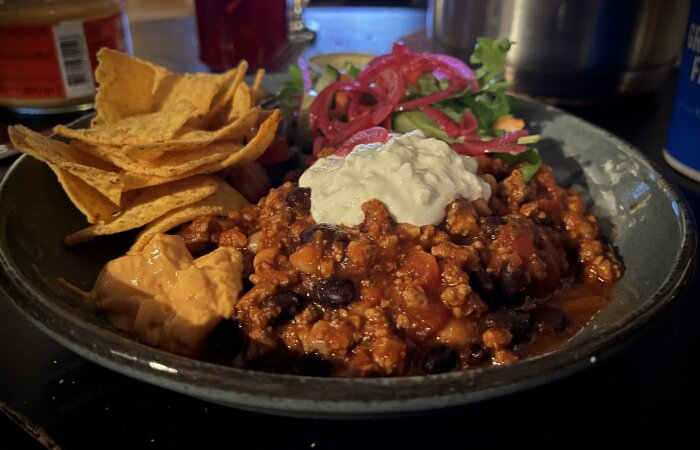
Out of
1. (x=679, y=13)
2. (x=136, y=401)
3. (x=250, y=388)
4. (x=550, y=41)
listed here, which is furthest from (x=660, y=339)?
(x=679, y=13)

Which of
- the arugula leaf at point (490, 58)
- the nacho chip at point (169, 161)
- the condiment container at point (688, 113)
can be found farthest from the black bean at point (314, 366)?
the condiment container at point (688, 113)

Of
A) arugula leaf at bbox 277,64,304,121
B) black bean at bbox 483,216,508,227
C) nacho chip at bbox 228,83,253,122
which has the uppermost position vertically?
nacho chip at bbox 228,83,253,122

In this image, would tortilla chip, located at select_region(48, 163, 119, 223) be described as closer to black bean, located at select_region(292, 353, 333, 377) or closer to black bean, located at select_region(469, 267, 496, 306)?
black bean, located at select_region(292, 353, 333, 377)

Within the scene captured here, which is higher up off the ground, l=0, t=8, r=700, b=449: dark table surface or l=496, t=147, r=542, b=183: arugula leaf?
l=496, t=147, r=542, b=183: arugula leaf

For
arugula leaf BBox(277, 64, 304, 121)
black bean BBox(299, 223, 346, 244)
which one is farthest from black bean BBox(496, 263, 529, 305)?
arugula leaf BBox(277, 64, 304, 121)

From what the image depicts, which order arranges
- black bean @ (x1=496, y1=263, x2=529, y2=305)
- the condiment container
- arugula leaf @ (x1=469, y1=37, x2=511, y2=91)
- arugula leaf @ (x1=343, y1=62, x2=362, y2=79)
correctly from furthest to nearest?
1. arugula leaf @ (x1=343, y1=62, x2=362, y2=79)
2. arugula leaf @ (x1=469, y1=37, x2=511, y2=91)
3. the condiment container
4. black bean @ (x1=496, y1=263, x2=529, y2=305)

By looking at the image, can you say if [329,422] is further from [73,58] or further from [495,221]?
[73,58]

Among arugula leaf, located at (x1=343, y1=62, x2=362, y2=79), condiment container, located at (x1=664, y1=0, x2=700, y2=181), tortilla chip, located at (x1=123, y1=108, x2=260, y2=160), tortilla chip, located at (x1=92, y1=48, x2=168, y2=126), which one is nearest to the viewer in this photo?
tortilla chip, located at (x1=123, y1=108, x2=260, y2=160)
